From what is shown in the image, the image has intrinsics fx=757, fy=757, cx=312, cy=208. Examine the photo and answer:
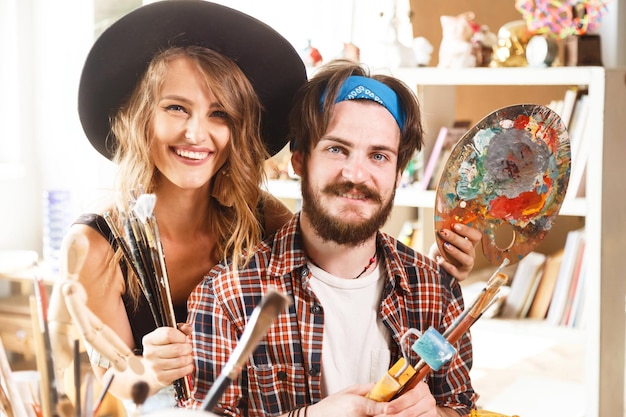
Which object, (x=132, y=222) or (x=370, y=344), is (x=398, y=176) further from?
(x=132, y=222)

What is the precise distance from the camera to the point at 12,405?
94 centimetres

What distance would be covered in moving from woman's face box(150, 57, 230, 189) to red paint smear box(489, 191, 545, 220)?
50cm

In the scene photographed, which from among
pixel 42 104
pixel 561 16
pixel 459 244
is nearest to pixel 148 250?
pixel 459 244

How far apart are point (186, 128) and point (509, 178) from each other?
56 centimetres

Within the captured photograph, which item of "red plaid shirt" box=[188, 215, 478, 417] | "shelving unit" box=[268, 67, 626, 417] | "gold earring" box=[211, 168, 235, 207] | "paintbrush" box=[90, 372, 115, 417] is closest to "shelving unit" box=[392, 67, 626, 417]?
"shelving unit" box=[268, 67, 626, 417]

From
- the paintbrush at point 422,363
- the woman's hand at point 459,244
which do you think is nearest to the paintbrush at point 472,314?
the paintbrush at point 422,363

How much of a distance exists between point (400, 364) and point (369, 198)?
274 millimetres

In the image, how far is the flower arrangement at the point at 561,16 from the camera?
2459mm

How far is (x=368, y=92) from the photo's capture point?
1.23 m

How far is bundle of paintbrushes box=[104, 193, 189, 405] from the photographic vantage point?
1006 mm

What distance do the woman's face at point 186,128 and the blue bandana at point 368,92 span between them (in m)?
0.19

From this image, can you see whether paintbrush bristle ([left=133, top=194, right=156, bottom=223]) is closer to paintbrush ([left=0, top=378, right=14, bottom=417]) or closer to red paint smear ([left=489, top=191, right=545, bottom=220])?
paintbrush ([left=0, top=378, right=14, bottom=417])

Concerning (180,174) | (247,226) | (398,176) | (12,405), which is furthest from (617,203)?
(12,405)

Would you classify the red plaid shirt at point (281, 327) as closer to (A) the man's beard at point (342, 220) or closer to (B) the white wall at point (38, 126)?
(A) the man's beard at point (342, 220)
